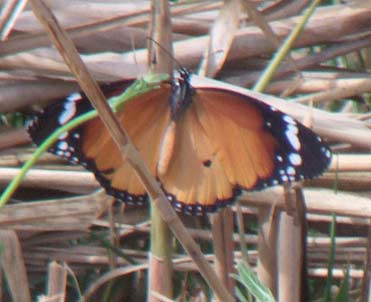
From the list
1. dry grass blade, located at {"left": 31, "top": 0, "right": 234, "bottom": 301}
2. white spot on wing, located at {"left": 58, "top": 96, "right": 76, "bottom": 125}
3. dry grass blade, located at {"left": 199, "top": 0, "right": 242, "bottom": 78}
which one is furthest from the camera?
dry grass blade, located at {"left": 199, "top": 0, "right": 242, "bottom": 78}

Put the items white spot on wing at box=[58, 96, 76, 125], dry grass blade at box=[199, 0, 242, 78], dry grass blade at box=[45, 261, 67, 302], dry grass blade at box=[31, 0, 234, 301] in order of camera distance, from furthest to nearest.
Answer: dry grass blade at box=[199, 0, 242, 78], white spot on wing at box=[58, 96, 76, 125], dry grass blade at box=[45, 261, 67, 302], dry grass blade at box=[31, 0, 234, 301]

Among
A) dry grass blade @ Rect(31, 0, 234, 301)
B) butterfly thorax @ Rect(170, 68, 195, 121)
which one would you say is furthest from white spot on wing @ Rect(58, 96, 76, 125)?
dry grass blade @ Rect(31, 0, 234, 301)

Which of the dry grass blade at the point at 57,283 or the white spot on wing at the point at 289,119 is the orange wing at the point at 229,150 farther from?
the dry grass blade at the point at 57,283

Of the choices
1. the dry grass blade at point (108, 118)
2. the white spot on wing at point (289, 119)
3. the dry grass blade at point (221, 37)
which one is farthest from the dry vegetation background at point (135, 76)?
the dry grass blade at point (108, 118)

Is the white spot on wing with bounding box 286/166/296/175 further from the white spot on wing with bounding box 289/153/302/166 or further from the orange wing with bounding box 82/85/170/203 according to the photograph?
the orange wing with bounding box 82/85/170/203

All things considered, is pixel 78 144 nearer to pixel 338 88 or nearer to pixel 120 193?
pixel 120 193

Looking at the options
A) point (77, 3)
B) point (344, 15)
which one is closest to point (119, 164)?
point (77, 3)

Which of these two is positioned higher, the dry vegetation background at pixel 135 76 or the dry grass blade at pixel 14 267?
the dry vegetation background at pixel 135 76

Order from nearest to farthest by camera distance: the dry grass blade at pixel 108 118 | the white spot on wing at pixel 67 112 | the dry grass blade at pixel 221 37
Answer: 1. the dry grass blade at pixel 108 118
2. the white spot on wing at pixel 67 112
3. the dry grass blade at pixel 221 37
